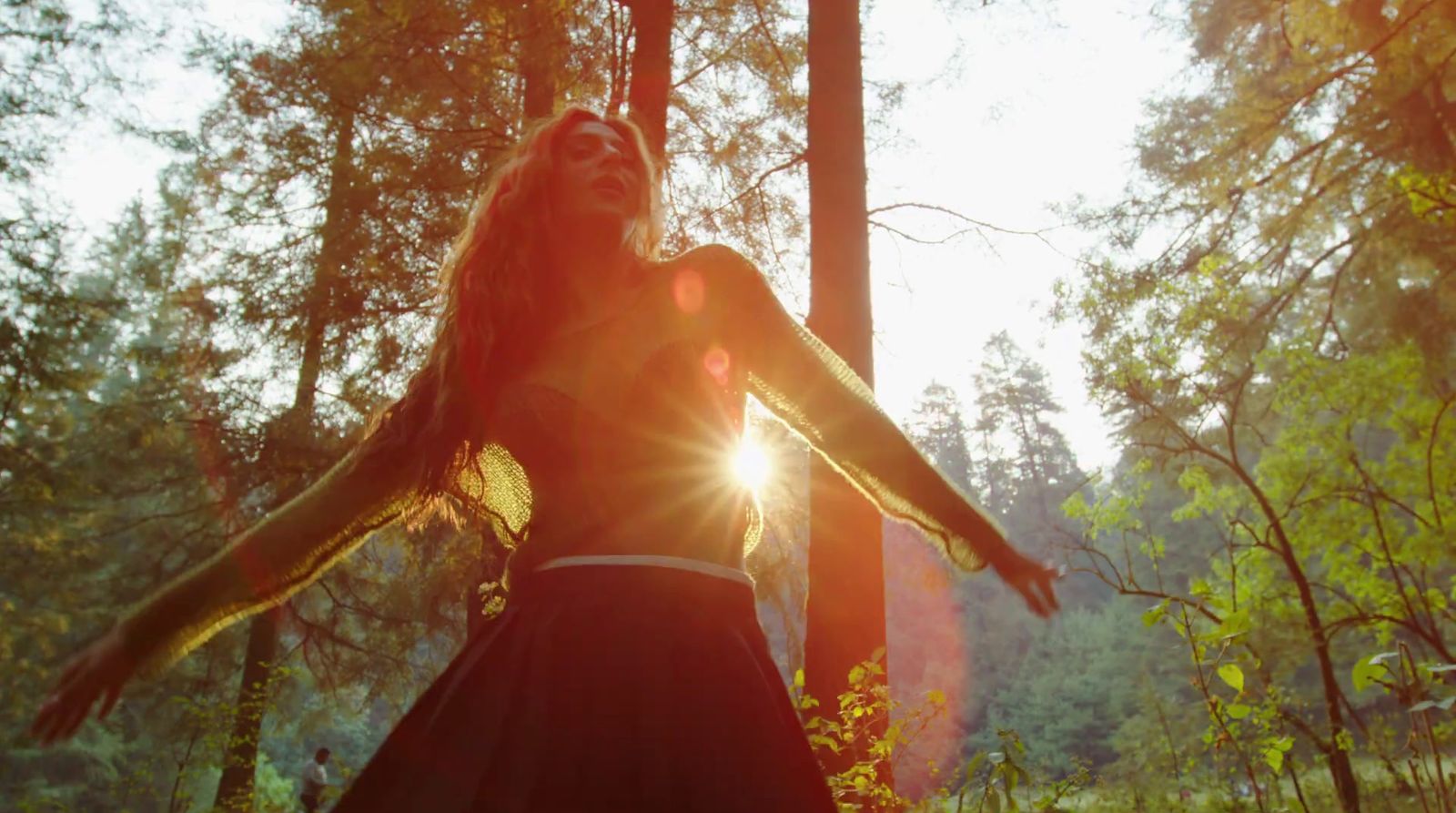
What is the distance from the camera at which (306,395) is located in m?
9.76

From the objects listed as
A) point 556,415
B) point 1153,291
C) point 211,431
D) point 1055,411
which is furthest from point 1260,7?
point 1055,411

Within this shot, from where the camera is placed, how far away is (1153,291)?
7.58m

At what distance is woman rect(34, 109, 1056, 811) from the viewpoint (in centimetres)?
121

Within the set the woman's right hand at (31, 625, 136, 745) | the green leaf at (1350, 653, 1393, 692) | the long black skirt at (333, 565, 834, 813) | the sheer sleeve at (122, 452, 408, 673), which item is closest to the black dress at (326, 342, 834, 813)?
the long black skirt at (333, 565, 834, 813)

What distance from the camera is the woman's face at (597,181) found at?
193 cm

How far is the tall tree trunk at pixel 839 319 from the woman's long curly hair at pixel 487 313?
226cm

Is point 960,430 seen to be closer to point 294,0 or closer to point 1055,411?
point 1055,411

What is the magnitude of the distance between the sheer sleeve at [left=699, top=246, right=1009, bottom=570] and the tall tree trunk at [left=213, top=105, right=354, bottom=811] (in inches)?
279

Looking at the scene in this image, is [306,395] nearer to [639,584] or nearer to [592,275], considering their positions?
[592,275]

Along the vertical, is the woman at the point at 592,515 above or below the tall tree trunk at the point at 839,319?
below

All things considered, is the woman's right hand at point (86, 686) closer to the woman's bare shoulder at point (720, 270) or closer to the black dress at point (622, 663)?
the black dress at point (622, 663)

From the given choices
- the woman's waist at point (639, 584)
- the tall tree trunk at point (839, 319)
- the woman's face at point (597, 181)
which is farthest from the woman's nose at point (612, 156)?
the tall tree trunk at point (839, 319)

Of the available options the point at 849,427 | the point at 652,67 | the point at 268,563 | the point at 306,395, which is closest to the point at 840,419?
the point at 849,427

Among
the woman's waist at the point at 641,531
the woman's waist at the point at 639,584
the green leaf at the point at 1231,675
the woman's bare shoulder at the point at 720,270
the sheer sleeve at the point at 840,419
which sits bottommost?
the green leaf at the point at 1231,675
